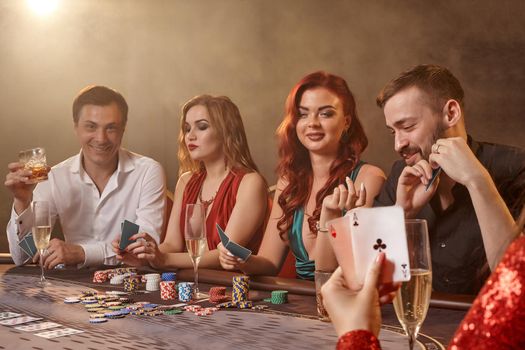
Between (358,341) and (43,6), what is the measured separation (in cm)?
425

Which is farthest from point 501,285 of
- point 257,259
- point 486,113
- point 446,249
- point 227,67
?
point 227,67

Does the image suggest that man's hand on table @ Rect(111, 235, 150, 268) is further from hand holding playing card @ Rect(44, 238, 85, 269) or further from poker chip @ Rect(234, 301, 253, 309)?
poker chip @ Rect(234, 301, 253, 309)

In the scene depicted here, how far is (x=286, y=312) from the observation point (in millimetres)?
1694

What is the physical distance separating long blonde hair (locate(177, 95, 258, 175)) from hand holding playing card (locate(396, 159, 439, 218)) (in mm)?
1300

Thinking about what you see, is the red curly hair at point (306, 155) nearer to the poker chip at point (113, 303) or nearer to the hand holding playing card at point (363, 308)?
the poker chip at point (113, 303)

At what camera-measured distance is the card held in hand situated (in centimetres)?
94

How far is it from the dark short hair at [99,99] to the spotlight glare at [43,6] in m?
0.71

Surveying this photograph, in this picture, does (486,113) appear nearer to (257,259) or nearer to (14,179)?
(257,259)

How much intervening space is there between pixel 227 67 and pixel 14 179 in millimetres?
1488

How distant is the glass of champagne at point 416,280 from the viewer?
1.05 metres

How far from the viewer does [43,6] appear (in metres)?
4.48

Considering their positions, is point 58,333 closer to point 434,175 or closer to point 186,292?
point 186,292

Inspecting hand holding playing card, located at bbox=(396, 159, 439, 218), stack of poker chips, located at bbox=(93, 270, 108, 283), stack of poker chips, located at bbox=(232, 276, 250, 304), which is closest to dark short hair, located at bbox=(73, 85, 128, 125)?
stack of poker chips, located at bbox=(93, 270, 108, 283)

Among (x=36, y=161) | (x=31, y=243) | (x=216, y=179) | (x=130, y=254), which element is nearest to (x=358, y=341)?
(x=130, y=254)
